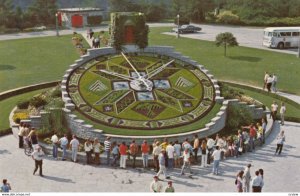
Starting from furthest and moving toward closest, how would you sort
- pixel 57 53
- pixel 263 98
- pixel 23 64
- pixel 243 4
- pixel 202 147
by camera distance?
1. pixel 243 4
2. pixel 57 53
3. pixel 23 64
4. pixel 263 98
5. pixel 202 147

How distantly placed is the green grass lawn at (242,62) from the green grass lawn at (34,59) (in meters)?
11.5

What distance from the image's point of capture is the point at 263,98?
38.2 meters

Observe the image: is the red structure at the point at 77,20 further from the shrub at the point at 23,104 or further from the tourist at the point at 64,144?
the tourist at the point at 64,144

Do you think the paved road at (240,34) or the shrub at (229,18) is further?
the shrub at (229,18)

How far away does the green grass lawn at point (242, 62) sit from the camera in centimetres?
4359

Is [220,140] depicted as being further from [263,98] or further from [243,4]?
[243,4]

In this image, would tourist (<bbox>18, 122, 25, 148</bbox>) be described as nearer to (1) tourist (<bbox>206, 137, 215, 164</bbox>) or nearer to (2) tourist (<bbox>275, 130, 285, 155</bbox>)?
(1) tourist (<bbox>206, 137, 215, 164</bbox>)

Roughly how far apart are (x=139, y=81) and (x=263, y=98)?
36.7 feet

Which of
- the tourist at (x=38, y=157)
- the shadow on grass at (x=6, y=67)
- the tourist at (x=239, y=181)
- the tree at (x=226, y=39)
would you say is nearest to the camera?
the tourist at (x=239, y=181)

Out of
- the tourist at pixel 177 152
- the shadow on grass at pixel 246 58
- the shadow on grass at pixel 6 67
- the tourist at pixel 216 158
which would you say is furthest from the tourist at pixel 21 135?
the shadow on grass at pixel 246 58

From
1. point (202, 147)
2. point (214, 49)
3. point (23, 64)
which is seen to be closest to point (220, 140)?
point (202, 147)

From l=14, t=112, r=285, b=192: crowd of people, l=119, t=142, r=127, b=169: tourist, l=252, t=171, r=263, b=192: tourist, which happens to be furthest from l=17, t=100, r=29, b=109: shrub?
l=252, t=171, r=263, b=192: tourist

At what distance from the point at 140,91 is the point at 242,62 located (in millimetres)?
20853

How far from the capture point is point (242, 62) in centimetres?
4975
